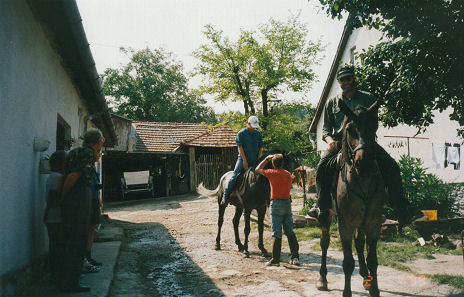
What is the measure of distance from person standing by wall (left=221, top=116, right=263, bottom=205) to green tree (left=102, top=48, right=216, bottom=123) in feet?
106

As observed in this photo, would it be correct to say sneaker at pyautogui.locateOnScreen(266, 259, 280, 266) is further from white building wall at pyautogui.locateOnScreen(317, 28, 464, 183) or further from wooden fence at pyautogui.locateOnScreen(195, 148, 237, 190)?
wooden fence at pyautogui.locateOnScreen(195, 148, 237, 190)

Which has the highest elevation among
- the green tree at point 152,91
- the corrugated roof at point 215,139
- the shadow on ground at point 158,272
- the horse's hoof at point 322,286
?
the green tree at point 152,91

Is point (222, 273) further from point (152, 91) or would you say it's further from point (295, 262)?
point (152, 91)

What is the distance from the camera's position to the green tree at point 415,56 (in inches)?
209

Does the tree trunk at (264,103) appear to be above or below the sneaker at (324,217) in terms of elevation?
above

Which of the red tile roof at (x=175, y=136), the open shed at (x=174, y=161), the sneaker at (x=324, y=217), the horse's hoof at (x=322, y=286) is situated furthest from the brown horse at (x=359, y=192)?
the red tile roof at (x=175, y=136)

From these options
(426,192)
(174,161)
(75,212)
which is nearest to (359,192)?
(75,212)

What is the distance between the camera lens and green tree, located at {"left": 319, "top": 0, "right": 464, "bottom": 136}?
5305 millimetres

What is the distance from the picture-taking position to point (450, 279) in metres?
4.17

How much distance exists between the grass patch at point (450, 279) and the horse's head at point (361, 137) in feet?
7.08

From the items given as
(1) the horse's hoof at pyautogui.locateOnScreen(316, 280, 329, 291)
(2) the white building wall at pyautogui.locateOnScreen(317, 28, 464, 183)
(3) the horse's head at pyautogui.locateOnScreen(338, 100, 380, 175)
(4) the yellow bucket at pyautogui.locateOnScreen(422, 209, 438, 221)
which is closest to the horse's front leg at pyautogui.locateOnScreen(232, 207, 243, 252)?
(1) the horse's hoof at pyautogui.locateOnScreen(316, 280, 329, 291)

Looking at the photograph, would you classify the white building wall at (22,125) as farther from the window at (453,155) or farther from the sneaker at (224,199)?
the window at (453,155)

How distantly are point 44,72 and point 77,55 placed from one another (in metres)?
0.80

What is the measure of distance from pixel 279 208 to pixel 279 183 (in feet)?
1.32
